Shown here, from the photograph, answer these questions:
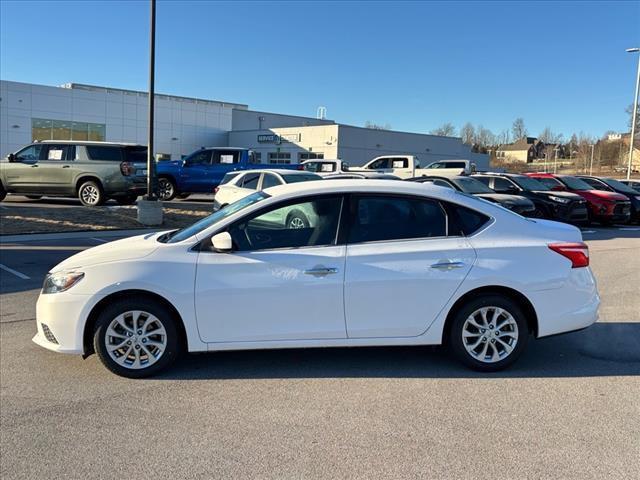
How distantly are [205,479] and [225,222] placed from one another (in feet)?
6.79

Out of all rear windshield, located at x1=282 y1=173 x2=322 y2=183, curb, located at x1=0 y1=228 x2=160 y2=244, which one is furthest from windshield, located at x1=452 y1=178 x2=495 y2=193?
curb, located at x1=0 y1=228 x2=160 y2=244

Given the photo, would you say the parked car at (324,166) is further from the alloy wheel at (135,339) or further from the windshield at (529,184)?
the alloy wheel at (135,339)

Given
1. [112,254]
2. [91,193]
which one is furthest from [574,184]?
[112,254]

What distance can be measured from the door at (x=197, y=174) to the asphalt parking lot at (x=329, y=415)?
15.5 meters

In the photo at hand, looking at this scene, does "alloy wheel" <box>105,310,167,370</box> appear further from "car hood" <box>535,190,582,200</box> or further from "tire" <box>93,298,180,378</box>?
"car hood" <box>535,190,582,200</box>

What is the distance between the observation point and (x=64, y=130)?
44875 millimetres

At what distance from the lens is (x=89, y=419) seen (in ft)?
12.6

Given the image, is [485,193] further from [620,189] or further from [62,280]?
[62,280]

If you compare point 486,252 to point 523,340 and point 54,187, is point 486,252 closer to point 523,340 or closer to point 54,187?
point 523,340

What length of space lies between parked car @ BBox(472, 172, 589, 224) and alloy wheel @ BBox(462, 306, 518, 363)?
12.7 m

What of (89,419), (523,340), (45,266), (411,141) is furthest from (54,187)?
(411,141)

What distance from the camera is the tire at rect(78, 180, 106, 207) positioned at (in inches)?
686

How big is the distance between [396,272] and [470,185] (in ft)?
40.8

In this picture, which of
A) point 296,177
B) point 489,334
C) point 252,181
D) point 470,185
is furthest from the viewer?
point 470,185
